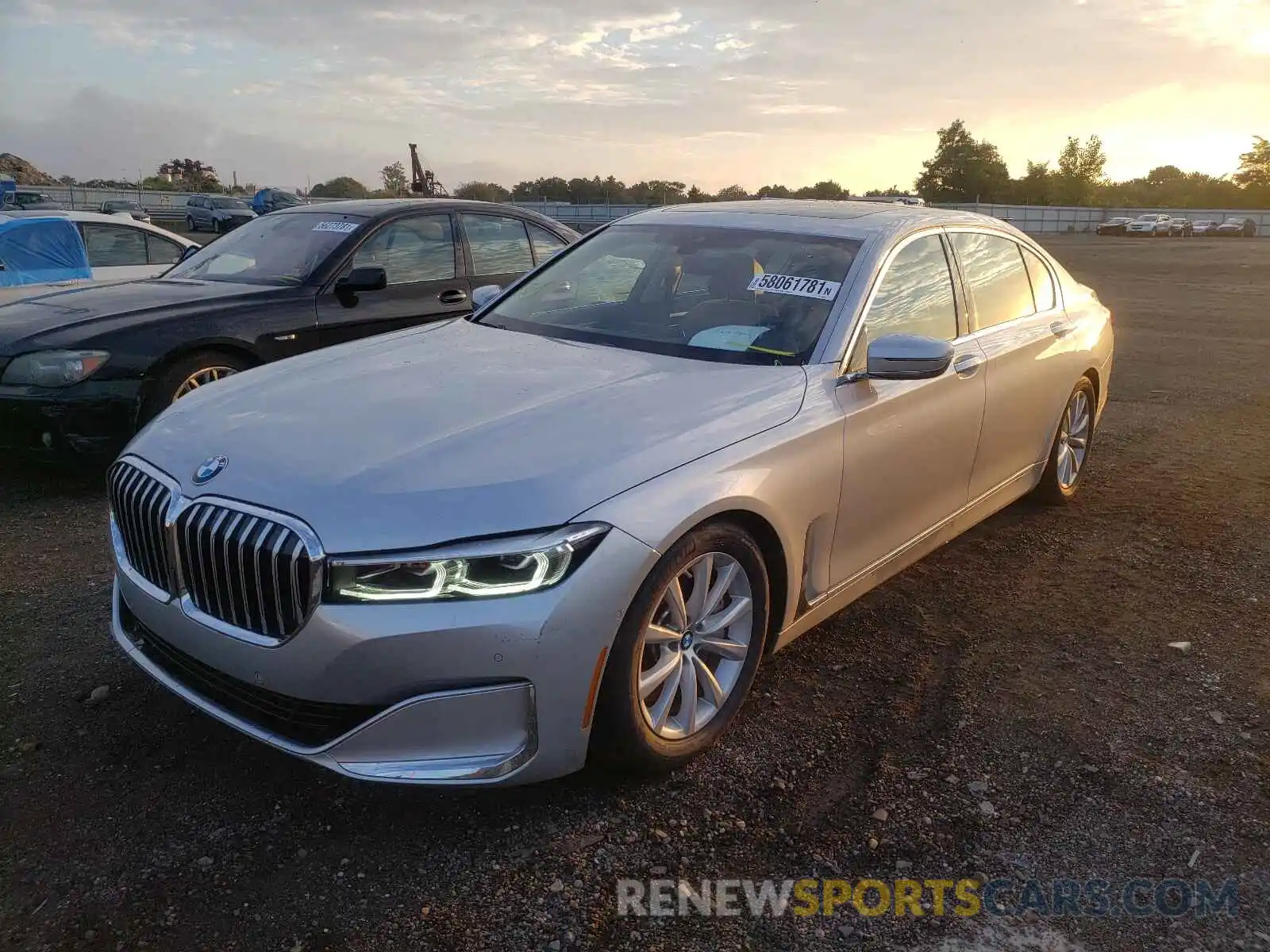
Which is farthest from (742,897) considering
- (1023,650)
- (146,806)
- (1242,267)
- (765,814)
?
(1242,267)

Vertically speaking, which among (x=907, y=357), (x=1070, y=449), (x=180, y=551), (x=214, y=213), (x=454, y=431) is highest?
(x=907, y=357)

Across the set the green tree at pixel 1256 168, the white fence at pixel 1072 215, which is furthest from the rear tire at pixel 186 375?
the green tree at pixel 1256 168

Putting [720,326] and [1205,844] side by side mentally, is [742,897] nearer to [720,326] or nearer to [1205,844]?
[1205,844]

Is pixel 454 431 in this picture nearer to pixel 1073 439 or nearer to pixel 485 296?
pixel 485 296

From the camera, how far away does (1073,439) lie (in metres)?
5.52

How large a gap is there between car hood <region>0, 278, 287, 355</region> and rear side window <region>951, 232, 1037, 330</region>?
13.3 feet

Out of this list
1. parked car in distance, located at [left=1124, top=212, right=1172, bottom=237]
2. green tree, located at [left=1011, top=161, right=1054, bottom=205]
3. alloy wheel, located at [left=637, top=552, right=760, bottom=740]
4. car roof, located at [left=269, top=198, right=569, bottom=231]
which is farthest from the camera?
green tree, located at [left=1011, top=161, right=1054, bottom=205]

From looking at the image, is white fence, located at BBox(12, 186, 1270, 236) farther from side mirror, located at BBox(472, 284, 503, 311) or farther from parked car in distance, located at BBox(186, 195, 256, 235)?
side mirror, located at BBox(472, 284, 503, 311)

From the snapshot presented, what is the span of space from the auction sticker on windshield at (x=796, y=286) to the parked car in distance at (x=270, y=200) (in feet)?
137

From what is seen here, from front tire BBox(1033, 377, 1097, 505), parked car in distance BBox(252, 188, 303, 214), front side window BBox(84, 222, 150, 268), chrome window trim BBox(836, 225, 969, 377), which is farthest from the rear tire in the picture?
parked car in distance BBox(252, 188, 303, 214)

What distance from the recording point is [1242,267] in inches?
1148

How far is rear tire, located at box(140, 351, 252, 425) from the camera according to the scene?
17.9 feet

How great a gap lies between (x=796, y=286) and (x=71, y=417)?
3994 mm

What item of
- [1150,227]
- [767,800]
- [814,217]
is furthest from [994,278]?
[1150,227]
